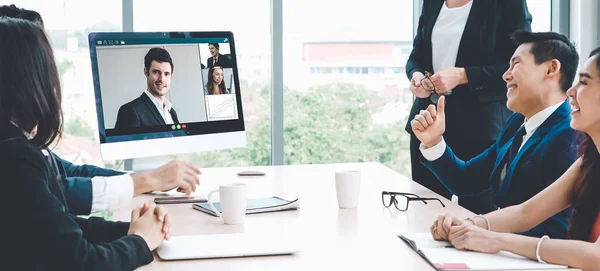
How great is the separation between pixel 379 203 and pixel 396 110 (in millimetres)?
2332

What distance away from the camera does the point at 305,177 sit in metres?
2.67

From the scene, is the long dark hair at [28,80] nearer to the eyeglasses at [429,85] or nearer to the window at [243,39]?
the eyeglasses at [429,85]

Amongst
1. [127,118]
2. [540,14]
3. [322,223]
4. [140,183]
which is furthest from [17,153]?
[540,14]

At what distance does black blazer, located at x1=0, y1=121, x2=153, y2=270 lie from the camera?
50.2 inches

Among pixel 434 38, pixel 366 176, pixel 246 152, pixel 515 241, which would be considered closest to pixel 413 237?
pixel 515 241

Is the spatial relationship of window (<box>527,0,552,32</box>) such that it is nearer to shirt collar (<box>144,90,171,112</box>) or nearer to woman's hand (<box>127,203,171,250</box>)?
shirt collar (<box>144,90,171,112</box>)

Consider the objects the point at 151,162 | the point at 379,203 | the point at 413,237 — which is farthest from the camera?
the point at 151,162

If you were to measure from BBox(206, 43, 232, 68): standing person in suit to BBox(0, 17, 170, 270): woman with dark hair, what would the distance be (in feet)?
3.90

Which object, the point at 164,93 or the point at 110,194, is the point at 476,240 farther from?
the point at 164,93

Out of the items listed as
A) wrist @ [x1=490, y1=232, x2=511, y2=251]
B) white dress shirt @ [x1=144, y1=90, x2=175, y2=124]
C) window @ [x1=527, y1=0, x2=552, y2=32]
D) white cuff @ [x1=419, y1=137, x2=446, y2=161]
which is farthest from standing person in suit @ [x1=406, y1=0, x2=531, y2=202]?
window @ [x1=527, y1=0, x2=552, y2=32]

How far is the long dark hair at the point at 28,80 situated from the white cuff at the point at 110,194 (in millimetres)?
408

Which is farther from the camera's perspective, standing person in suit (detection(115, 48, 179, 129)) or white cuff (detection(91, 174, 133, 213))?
standing person in suit (detection(115, 48, 179, 129))

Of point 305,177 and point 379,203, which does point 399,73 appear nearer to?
point 305,177

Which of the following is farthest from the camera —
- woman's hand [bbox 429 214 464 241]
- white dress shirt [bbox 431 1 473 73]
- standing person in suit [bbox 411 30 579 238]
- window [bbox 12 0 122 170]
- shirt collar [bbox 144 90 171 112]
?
window [bbox 12 0 122 170]
